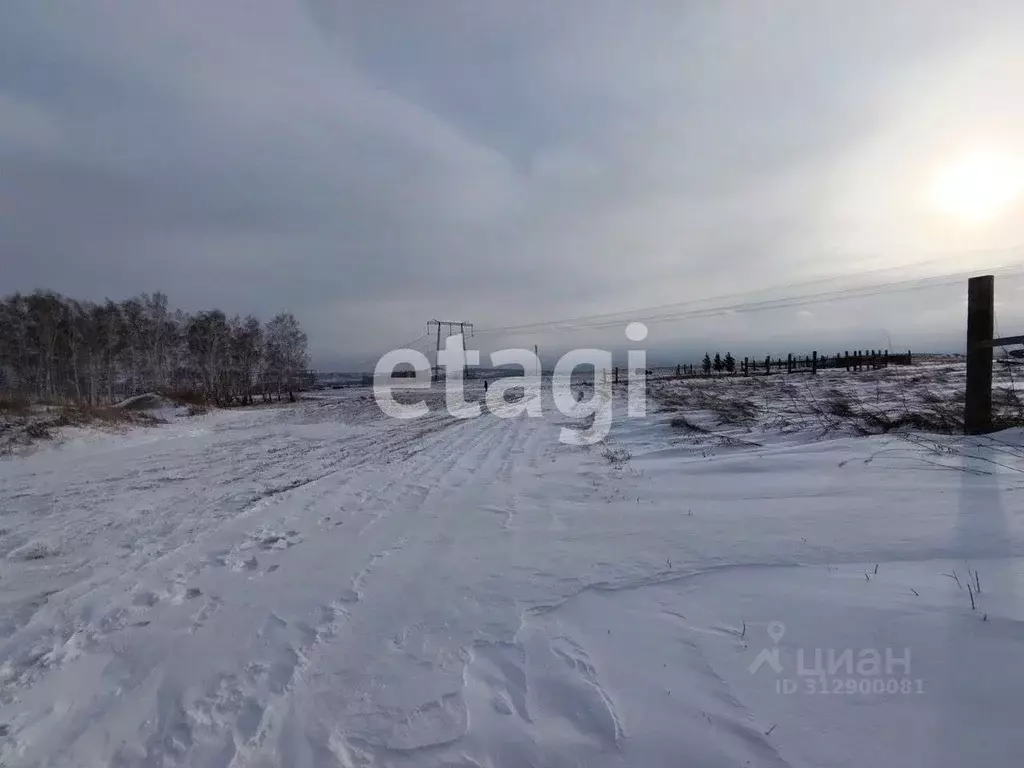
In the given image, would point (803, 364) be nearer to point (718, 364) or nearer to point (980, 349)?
point (718, 364)

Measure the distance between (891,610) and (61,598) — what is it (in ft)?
19.1

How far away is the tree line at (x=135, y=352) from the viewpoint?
128ft

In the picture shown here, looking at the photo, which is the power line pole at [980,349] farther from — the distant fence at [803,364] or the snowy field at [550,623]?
the distant fence at [803,364]

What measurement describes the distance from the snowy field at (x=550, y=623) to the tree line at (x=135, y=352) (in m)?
38.0

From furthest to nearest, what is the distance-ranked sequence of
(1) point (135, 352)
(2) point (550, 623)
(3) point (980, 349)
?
(1) point (135, 352)
(3) point (980, 349)
(2) point (550, 623)

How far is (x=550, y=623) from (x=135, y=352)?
55885 millimetres

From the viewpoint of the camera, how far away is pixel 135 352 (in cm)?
4472

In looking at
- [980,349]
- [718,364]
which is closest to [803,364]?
[718,364]

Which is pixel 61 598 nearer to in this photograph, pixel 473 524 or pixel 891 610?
pixel 473 524

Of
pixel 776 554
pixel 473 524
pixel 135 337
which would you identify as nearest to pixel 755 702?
pixel 776 554

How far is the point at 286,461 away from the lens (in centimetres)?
945

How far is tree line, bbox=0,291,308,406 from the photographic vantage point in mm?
39156

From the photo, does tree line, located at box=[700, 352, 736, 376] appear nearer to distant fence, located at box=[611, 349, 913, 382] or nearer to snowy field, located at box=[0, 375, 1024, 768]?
distant fence, located at box=[611, 349, 913, 382]

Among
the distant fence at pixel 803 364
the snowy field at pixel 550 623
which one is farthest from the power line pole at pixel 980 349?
the distant fence at pixel 803 364
